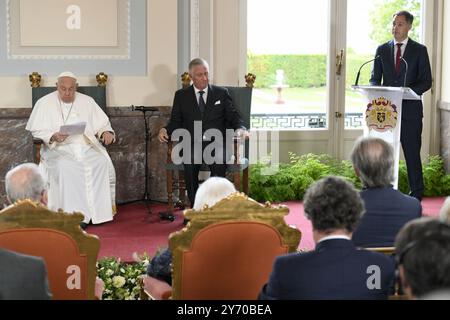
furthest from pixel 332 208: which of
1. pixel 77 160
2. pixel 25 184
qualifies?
pixel 77 160

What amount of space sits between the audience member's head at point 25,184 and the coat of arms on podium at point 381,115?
4153 mm

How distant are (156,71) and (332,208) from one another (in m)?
5.39

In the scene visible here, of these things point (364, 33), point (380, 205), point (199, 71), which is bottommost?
point (380, 205)

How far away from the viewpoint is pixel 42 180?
3783 millimetres

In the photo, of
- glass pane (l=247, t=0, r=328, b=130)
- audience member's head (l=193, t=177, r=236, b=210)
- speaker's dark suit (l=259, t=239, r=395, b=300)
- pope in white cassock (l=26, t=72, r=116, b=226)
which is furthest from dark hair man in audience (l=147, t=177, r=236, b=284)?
glass pane (l=247, t=0, r=328, b=130)

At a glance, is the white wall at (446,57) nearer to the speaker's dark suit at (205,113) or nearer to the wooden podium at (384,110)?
the wooden podium at (384,110)

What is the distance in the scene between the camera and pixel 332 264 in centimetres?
281

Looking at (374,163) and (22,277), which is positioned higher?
(374,163)

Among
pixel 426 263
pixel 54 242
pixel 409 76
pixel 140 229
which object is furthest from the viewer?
pixel 409 76

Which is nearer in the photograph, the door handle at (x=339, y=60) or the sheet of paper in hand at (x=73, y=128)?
the sheet of paper in hand at (x=73, y=128)

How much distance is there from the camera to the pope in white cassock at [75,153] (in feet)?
23.8

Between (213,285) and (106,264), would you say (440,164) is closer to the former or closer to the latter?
(106,264)

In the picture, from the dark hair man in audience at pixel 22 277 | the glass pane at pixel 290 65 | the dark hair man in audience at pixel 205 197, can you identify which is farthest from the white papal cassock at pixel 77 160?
the dark hair man in audience at pixel 22 277

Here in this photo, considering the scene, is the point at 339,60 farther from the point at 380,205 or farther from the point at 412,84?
the point at 380,205
